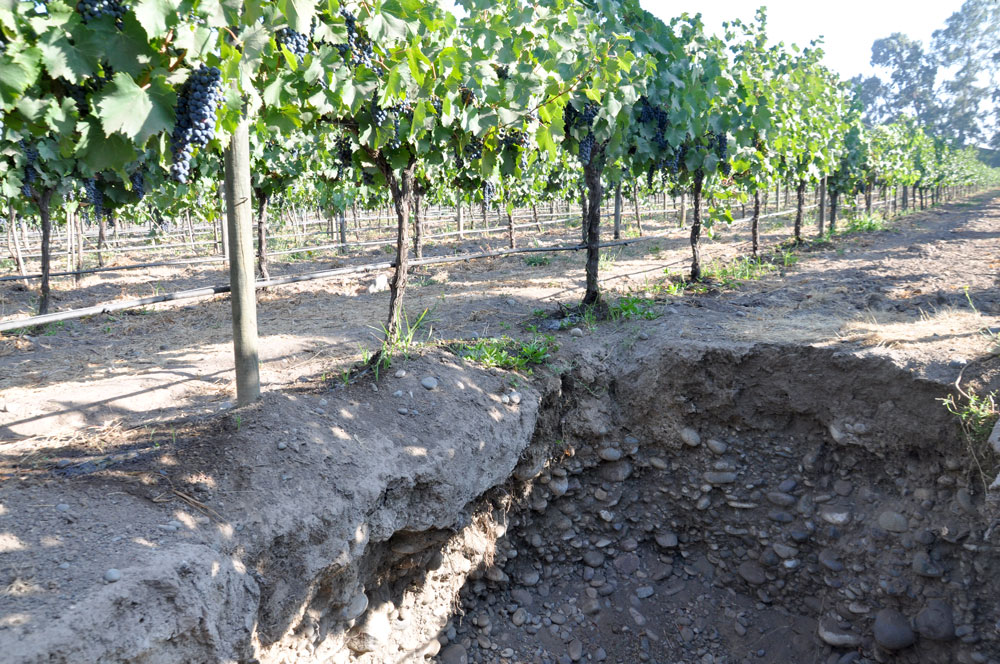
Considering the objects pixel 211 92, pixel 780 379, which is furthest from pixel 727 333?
pixel 211 92

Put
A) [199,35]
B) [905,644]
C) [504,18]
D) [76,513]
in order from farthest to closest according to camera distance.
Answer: [504,18], [905,644], [76,513], [199,35]

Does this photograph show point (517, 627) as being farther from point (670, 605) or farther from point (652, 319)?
point (652, 319)

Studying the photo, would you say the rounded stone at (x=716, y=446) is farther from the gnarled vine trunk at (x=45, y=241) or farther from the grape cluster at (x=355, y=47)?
the gnarled vine trunk at (x=45, y=241)

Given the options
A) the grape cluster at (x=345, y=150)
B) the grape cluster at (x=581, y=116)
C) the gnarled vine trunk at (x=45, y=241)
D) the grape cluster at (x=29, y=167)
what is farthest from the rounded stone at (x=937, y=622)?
the gnarled vine trunk at (x=45, y=241)

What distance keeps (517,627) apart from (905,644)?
2.29 metres

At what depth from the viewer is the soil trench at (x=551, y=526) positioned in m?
2.51

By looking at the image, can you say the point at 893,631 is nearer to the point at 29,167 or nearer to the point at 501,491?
the point at 501,491

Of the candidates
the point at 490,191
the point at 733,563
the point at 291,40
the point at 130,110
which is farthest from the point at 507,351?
the point at 490,191

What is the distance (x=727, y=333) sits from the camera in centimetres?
501

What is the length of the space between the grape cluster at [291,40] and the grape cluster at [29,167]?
338 centimetres

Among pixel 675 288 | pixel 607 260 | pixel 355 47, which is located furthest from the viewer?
pixel 607 260

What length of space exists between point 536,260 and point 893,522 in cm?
804

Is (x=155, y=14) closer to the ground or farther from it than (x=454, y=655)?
farther from it

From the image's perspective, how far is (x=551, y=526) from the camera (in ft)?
15.0
